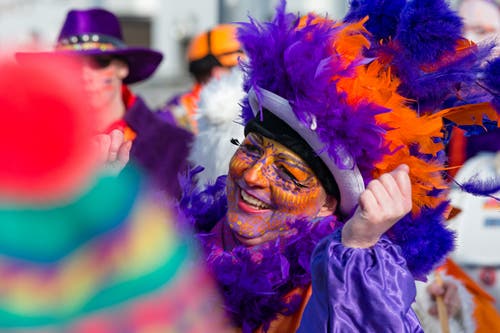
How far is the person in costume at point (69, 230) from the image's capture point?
2.10 ft

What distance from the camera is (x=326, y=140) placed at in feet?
5.86

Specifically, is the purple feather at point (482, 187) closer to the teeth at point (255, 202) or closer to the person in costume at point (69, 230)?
the teeth at point (255, 202)

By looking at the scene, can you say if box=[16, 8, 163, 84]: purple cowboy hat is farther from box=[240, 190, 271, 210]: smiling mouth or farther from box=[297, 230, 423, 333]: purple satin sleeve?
box=[297, 230, 423, 333]: purple satin sleeve

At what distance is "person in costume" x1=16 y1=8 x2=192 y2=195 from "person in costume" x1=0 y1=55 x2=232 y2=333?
2.77 meters

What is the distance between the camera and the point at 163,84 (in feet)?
43.9

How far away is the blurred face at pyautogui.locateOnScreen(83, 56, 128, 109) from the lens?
3682mm

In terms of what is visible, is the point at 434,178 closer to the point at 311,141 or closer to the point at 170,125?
the point at 311,141

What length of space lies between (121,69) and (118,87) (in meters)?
0.15

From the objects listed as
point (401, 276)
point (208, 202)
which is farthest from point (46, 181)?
point (208, 202)

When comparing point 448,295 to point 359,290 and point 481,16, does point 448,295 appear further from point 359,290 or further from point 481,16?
Result: point 481,16

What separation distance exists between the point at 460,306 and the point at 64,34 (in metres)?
2.43

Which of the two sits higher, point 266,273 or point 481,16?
point 266,273

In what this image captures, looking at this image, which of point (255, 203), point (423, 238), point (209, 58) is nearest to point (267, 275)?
point (255, 203)

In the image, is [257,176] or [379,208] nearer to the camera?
[379,208]
